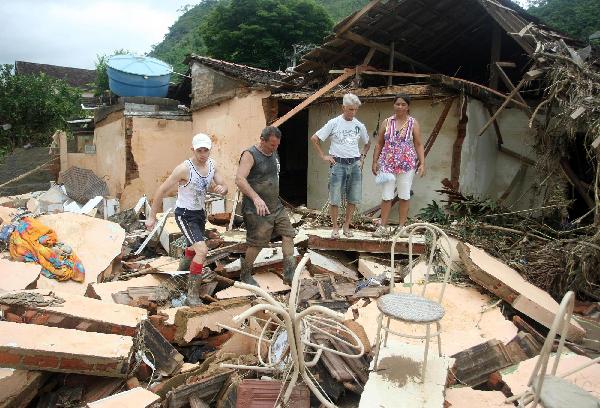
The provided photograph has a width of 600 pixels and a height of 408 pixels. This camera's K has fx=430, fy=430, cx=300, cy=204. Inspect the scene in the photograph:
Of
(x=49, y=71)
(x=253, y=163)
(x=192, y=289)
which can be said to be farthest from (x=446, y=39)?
(x=49, y=71)

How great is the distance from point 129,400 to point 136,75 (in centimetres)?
A: 1020

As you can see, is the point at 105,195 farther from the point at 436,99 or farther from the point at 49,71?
the point at 49,71

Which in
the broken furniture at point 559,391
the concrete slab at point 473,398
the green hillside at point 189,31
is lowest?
the concrete slab at point 473,398

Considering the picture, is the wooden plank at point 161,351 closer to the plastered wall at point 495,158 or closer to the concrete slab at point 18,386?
the concrete slab at point 18,386

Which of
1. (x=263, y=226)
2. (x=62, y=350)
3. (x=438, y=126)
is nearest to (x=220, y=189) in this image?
(x=263, y=226)

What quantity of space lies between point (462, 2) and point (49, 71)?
34582 mm

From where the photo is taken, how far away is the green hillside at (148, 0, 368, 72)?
32091mm

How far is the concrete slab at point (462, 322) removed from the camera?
148 inches

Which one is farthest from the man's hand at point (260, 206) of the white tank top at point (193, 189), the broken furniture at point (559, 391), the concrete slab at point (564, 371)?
the broken furniture at point (559, 391)

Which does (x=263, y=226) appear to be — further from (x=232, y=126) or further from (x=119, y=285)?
(x=232, y=126)

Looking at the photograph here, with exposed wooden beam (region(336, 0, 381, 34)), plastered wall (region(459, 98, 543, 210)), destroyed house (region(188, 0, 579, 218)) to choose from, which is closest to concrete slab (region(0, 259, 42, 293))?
destroyed house (region(188, 0, 579, 218))

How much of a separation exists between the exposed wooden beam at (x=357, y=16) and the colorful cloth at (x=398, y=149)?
2615mm

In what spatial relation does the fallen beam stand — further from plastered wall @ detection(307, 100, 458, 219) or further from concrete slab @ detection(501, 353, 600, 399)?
plastered wall @ detection(307, 100, 458, 219)

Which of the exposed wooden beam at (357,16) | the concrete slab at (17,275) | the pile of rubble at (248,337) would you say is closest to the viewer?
the pile of rubble at (248,337)
